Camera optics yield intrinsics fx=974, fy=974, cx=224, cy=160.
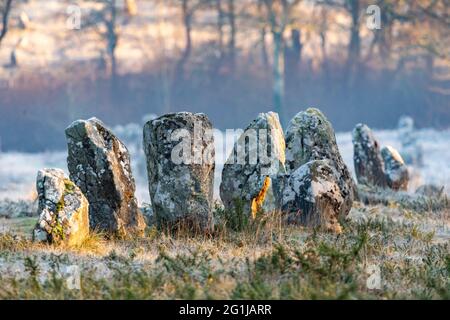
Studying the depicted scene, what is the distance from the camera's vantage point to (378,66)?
51.4 meters

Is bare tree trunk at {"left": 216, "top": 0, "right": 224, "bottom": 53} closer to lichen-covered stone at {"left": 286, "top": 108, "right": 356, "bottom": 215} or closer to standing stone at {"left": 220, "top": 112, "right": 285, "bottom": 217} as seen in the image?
lichen-covered stone at {"left": 286, "top": 108, "right": 356, "bottom": 215}

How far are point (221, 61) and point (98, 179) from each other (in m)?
38.7

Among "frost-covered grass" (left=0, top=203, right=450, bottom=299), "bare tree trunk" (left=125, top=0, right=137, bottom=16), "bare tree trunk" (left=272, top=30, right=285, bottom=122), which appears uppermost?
"bare tree trunk" (left=125, top=0, right=137, bottom=16)

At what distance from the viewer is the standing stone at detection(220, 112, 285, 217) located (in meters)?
13.6

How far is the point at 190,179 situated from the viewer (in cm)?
1223

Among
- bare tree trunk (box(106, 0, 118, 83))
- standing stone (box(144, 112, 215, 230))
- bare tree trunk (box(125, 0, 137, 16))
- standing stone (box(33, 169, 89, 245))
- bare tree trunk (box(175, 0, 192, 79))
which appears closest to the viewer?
standing stone (box(33, 169, 89, 245))

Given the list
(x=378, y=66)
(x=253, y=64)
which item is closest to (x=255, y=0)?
(x=253, y=64)

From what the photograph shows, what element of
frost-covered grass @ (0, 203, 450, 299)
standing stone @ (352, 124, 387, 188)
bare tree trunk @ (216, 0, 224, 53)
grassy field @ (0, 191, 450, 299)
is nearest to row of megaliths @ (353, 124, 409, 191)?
standing stone @ (352, 124, 387, 188)

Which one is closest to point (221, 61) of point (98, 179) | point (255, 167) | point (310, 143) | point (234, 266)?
point (310, 143)

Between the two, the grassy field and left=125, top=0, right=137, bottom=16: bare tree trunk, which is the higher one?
left=125, top=0, right=137, bottom=16: bare tree trunk

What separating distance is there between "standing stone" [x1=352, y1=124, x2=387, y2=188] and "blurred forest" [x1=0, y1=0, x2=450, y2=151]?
2169 cm

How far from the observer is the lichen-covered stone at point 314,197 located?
43.9 feet

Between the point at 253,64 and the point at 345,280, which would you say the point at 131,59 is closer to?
the point at 253,64
